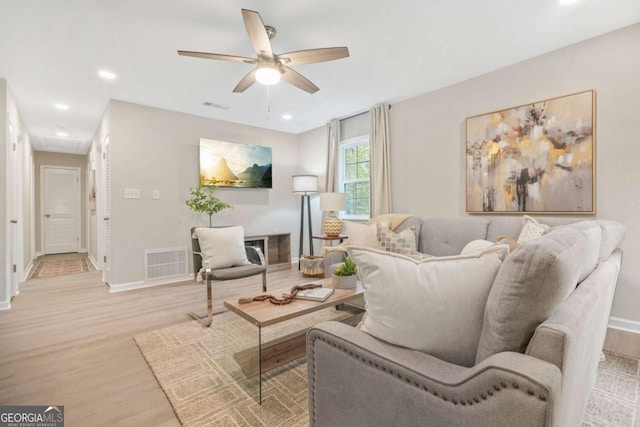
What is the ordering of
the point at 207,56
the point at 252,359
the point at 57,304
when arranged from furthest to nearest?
the point at 57,304, the point at 207,56, the point at 252,359

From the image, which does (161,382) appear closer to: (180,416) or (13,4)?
(180,416)

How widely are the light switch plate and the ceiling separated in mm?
1152

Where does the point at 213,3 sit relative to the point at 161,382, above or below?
above

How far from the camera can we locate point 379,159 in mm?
4086

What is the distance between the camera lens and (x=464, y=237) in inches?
115

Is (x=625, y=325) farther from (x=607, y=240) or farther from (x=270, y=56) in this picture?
(x=270, y=56)

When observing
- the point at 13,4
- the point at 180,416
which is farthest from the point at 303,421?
the point at 13,4

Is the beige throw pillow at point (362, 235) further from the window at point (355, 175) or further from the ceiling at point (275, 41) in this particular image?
the ceiling at point (275, 41)

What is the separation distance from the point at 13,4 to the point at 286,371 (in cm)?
312

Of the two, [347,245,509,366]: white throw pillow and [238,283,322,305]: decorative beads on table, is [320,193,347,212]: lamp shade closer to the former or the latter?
[238,283,322,305]: decorative beads on table

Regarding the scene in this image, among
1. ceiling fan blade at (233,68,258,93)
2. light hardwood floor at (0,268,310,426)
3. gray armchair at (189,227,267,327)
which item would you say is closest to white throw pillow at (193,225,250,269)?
gray armchair at (189,227,267,327)

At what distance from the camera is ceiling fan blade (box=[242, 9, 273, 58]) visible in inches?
71.0

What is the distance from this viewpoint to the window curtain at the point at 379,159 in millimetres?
4008

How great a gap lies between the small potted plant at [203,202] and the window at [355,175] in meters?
1.93
